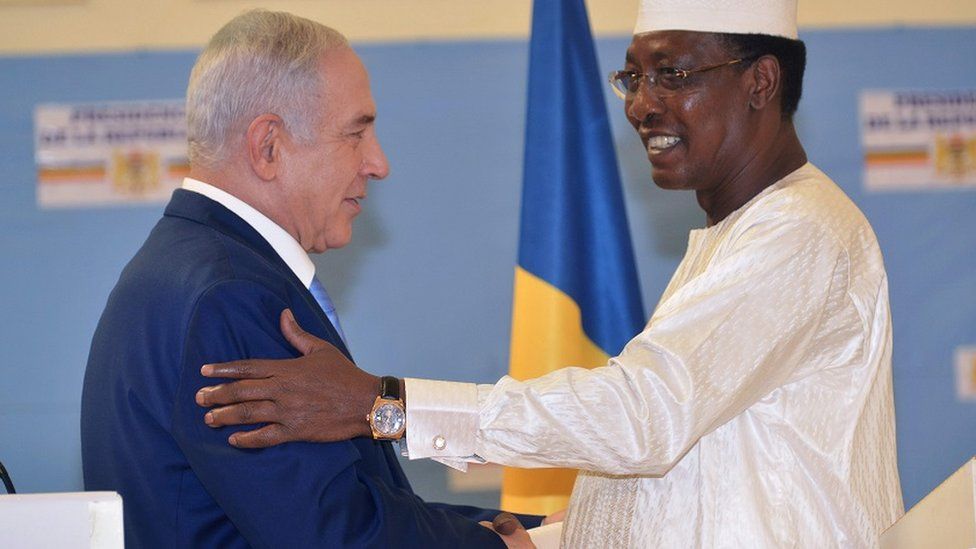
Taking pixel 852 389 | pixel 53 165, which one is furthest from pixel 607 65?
pixel 852 389

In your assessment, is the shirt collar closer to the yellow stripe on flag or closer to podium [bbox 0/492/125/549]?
podium [bbox 0/492/125/549]

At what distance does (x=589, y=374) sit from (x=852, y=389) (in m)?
0.48

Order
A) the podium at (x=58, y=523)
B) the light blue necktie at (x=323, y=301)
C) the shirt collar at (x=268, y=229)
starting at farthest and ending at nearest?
1. the light blue necktie at (x=323, y=301)
2. the shirt collar at (x=268, y=229)
3. the podium at (x=58, y=523)

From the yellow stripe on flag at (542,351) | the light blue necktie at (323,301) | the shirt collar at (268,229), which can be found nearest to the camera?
the shirt collar at (268,229)

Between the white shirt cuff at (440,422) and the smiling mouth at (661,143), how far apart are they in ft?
2.30

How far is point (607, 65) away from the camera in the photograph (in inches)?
184

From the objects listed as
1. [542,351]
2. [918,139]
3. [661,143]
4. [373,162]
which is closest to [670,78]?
[661,143]

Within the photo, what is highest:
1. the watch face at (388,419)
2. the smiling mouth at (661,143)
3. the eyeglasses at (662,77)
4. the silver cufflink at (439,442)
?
the eyeglasses at (662,77)

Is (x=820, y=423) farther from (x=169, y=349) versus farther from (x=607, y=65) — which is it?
(x=607, y=65)

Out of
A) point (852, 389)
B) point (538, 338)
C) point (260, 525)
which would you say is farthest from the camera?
point (538, 338)

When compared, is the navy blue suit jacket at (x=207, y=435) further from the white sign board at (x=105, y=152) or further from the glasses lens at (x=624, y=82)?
the white sign board at (x=105, y=152)

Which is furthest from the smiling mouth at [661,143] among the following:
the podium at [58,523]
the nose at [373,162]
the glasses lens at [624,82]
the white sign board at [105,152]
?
the white sign board at [105,152]

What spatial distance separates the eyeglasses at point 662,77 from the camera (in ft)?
7.90

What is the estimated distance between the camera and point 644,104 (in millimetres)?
2471
